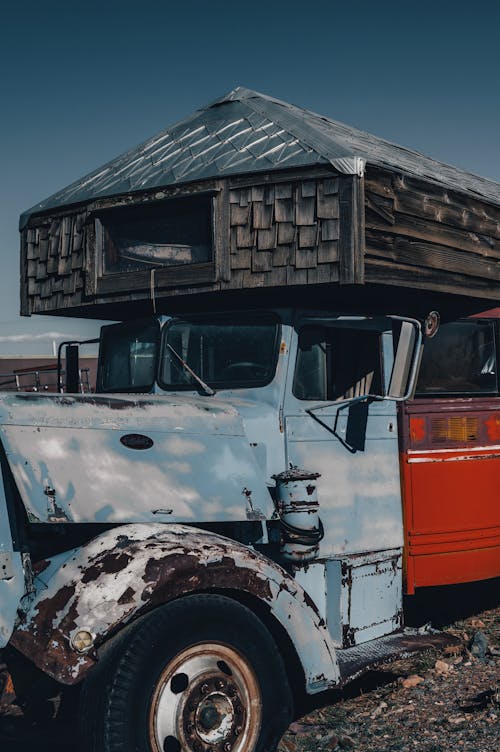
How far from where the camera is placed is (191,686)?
11.7 feet

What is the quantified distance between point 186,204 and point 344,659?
2669 millimetres

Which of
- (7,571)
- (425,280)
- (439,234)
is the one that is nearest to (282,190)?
(425,280)

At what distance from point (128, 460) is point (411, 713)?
2078 millimetres

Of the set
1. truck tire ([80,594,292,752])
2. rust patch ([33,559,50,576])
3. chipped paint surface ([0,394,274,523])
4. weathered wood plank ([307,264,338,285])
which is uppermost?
weathered wood plank ([307,264,338,285])

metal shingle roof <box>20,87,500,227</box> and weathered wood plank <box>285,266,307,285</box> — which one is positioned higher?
metal shingle roof <box>20,87,500,227</box>

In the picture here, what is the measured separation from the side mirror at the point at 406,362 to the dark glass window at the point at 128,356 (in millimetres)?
1459

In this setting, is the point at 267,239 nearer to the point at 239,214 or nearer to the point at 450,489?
the point at 239,214

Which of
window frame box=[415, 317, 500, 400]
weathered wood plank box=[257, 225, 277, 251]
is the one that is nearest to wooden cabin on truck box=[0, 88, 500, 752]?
weathered wood plank box=[257, 225, 277, 251]

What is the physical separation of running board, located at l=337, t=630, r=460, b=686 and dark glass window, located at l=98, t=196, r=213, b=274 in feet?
7.60

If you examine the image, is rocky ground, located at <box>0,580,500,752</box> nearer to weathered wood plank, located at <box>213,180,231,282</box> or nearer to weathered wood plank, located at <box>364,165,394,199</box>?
weathered wood plank, located at <box>213,180,231,282</box>

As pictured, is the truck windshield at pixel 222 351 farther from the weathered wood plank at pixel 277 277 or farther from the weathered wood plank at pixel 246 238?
the weathered wood plank at pixel 246 238

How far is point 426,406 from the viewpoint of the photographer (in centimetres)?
536

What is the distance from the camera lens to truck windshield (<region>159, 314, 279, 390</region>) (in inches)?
190

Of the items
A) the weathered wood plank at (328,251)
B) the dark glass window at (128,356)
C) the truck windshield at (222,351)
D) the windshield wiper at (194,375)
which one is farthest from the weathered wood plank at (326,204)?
the dark glass window at (128,356)
